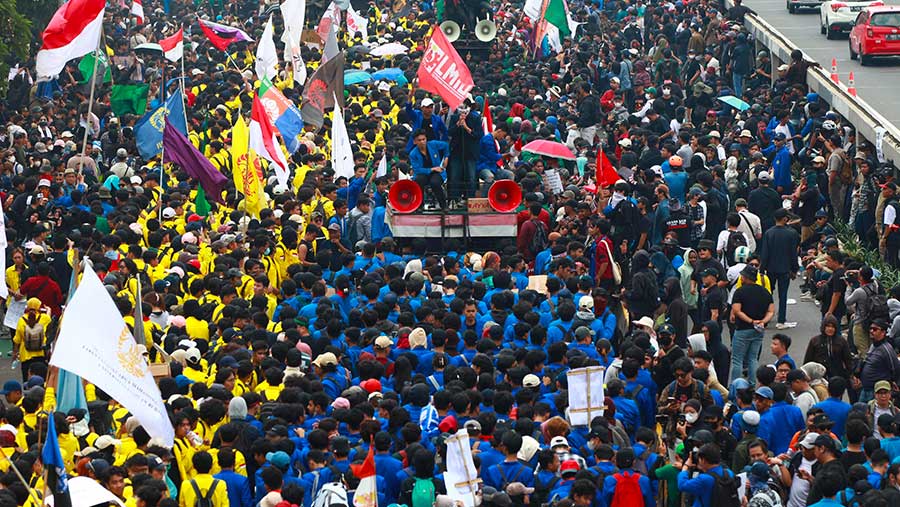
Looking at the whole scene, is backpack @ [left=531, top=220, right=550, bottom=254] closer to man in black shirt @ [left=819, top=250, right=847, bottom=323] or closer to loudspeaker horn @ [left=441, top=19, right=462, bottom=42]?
man in black shirt @ [left=819, top=250, right=847, bottom=323]

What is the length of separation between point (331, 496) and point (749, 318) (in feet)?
23.6

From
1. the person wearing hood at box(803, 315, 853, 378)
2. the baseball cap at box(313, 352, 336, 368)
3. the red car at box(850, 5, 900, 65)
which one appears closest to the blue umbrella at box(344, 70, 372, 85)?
the red car at box(850, 5, 900, 65)

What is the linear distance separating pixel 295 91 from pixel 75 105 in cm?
409

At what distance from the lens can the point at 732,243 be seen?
68.9 ft

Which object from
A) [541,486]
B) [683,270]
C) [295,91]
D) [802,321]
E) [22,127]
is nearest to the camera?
[541,486]

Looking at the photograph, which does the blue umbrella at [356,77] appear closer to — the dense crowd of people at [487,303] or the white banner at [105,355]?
the dense crowd of people at [487,303]

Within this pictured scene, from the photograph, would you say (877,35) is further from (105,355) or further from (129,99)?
(105,355)

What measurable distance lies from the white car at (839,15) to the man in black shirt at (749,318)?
2457cm

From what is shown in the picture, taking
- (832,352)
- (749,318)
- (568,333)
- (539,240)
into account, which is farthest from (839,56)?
(568,333)

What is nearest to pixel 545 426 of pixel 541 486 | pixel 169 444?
pixel 541 486

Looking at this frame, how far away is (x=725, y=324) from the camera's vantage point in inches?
893

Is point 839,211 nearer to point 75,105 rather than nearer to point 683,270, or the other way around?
point 683,270

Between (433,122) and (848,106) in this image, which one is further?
(848,106)

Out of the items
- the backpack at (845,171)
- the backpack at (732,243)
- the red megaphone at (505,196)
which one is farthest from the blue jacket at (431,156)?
the backpack at (845,171)
